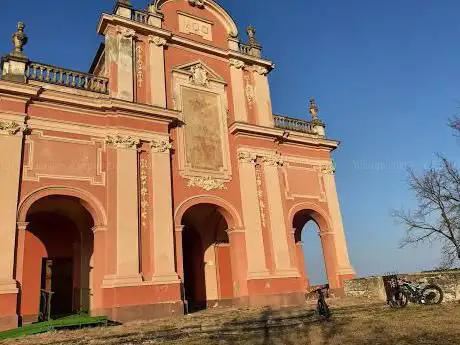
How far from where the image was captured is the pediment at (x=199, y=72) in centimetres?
1730

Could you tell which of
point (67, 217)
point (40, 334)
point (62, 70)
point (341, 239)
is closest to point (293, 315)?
point (40, 334)

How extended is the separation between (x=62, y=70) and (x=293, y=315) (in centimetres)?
1156

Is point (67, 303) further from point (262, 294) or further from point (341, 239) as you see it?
point (341, 239)

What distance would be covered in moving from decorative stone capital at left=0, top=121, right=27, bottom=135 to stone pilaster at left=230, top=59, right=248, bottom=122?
8.65 m

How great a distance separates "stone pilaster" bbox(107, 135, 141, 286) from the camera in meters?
13.0

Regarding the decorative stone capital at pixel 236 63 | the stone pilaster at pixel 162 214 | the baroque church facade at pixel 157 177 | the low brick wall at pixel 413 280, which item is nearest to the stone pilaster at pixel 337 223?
the baroque church facade at pixel 157 177

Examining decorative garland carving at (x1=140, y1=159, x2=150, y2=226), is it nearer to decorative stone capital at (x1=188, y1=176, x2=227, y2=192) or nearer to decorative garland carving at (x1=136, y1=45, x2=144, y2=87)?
decorative stone capital at (x1=188, y1=176, x2=227, y2=192)

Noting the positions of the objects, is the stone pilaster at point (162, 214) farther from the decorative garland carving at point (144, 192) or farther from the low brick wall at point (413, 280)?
the low brick wall at point (413, 280)

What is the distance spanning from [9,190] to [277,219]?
10.1 metres

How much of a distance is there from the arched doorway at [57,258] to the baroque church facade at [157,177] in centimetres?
6

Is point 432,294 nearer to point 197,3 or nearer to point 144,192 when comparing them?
point 144,192

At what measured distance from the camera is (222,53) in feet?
61.1

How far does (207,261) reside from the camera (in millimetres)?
18109

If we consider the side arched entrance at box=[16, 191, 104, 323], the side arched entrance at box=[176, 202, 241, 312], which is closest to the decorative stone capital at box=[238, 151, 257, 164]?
the side arched entrance at box=[176, 202, 241, 312]
